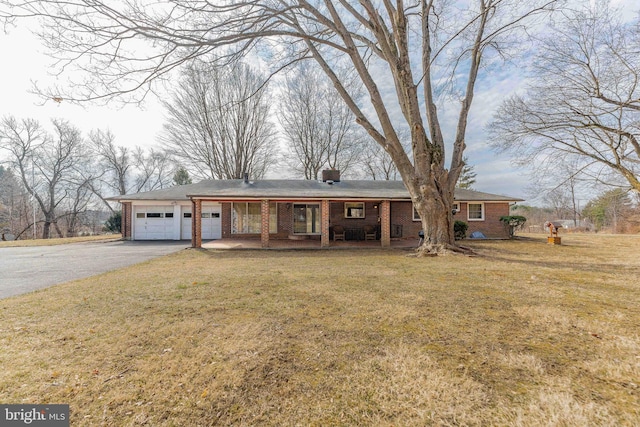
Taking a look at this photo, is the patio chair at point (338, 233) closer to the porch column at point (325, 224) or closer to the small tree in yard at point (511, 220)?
the porch column at point (325, 224)

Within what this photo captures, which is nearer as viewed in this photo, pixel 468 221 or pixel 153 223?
pixel 468 221

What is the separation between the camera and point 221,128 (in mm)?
23094

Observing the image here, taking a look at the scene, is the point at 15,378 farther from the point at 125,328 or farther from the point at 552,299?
the point at 552,299

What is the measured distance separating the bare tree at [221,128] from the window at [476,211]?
700 inches

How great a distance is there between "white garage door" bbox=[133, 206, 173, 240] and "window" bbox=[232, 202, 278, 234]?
4559 mm

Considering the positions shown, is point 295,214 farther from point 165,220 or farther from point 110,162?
point 110,162

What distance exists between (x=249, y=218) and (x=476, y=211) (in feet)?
44.6

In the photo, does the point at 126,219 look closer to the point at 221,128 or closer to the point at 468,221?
the point at 221,128

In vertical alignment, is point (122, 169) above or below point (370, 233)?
above

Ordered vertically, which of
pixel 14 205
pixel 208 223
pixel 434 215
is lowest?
pixel 208 223

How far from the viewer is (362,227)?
14.9m

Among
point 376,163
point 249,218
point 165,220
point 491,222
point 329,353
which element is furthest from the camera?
point 376,163

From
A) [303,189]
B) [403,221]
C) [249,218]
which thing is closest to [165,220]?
[249,218]

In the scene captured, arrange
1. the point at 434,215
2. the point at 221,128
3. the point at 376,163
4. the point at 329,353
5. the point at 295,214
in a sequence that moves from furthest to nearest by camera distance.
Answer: the point at 376,163 < the point at 221,128 < the point at 295,214 < the point at 434,215 < the point at 329,353
